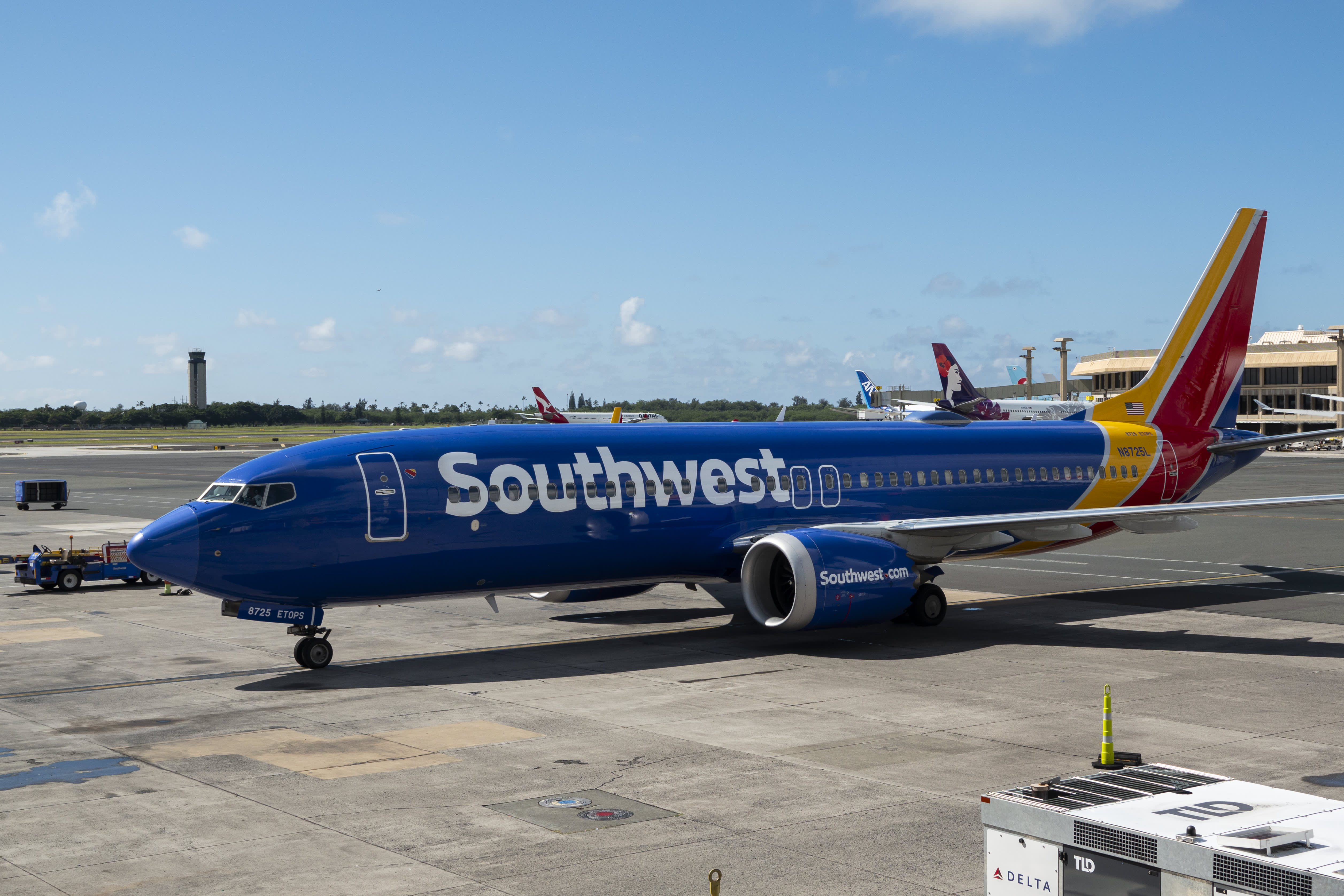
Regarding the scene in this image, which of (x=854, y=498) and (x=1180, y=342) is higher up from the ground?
(x=1180, y=342)

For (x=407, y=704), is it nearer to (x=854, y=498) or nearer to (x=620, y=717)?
(x=620, y=717)

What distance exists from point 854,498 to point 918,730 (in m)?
10.3

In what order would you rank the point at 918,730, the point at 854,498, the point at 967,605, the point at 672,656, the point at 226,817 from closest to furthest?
the point at 226,817
the point at 918,730
the point at 672,656
the point at 854,498
the point at 967,605

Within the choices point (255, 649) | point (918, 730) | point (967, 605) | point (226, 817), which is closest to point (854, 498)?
point (967, 605)

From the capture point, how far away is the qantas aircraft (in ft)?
273

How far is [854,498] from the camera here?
26906mm

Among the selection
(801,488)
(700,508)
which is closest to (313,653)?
(700,508)

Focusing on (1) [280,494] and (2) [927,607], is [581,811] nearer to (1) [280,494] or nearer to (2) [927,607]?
(1) [280,494]

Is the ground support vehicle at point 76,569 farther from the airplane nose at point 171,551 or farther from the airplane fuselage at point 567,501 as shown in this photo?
the airplane fuselage at point 567,501

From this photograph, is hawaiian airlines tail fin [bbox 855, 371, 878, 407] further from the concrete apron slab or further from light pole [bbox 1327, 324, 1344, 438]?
the concrete apron slab

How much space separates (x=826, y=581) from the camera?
22.8 meters

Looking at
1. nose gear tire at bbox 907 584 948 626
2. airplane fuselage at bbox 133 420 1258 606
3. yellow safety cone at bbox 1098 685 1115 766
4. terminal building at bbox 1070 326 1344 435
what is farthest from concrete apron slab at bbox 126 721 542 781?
terminal building at bbox 1070 326 1344 435

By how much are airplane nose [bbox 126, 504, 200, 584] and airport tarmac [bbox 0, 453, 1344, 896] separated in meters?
1.91

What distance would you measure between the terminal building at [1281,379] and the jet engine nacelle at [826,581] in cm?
12351
